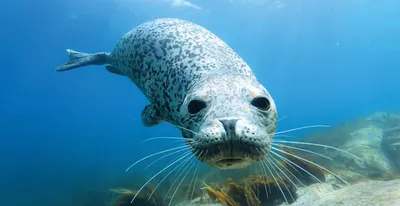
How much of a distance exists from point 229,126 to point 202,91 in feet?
2.29

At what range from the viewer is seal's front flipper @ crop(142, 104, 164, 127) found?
449cm

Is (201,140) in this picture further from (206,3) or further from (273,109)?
(206,3)

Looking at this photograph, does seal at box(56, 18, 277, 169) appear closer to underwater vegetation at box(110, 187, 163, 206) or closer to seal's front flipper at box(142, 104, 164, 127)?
seal's front flipper at box(142, 104, 164, 127)

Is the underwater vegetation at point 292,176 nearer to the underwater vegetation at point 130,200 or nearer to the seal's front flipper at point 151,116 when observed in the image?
the underwater vegetation at point 130,200

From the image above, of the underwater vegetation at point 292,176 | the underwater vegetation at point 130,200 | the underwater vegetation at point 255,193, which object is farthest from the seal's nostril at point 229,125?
the underwater vegetation at point 130,200

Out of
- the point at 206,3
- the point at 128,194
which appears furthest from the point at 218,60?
the point at 206,3

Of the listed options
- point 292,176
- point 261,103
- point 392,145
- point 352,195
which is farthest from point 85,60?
point 392,145

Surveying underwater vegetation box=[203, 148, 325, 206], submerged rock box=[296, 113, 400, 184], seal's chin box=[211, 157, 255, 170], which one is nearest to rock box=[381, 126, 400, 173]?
submerged rock box=[296, 113, 400, 184]

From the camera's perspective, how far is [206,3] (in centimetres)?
2580

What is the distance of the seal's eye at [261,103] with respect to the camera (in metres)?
2.82

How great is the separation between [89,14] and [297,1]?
1818cm

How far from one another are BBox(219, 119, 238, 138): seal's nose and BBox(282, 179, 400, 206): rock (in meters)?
2.13

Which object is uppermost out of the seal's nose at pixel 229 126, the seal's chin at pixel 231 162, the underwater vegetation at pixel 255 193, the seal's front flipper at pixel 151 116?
the seal's front flipper at pixel 151 116

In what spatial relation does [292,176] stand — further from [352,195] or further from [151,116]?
[151,116]
